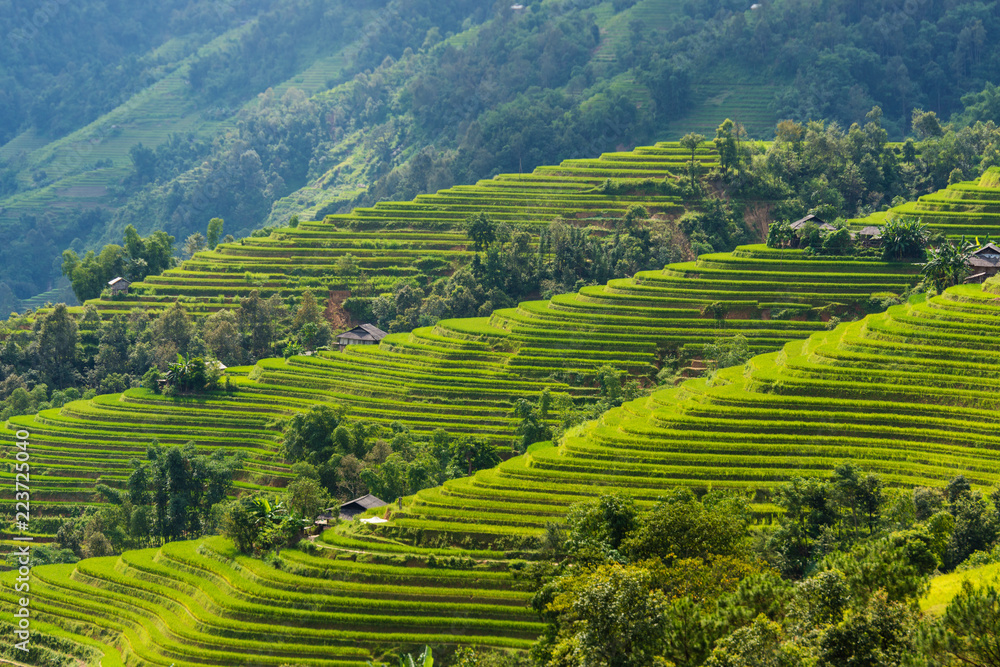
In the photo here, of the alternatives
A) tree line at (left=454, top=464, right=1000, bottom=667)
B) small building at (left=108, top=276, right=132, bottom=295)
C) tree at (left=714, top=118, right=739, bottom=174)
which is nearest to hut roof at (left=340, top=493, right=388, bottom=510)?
tree line at (left=454, top=464, right=1000, bottom=667)

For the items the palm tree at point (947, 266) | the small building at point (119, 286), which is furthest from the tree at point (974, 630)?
the small building at point (119, 286)

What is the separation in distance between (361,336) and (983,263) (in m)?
33.5

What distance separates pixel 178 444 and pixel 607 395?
66.7ft

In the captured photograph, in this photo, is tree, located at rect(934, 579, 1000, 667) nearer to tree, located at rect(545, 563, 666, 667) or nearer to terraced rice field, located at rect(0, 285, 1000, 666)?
tree, located at rect(545, 563, 666, 667)

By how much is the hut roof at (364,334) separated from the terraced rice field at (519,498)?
82.0 feet

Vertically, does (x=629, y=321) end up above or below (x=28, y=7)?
below

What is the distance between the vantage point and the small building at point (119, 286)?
80.9 meters

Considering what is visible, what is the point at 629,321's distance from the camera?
191 ft

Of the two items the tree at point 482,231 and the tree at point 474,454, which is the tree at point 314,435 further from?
the tree at point 482,231

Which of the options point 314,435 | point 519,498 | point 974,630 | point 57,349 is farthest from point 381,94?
point 974,630

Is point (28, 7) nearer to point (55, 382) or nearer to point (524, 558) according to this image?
point (55, 382)

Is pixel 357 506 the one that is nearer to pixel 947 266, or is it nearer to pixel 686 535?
pixel 686 535

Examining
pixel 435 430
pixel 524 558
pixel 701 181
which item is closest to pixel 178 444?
pixel 435 430

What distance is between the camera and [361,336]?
69750 mm
